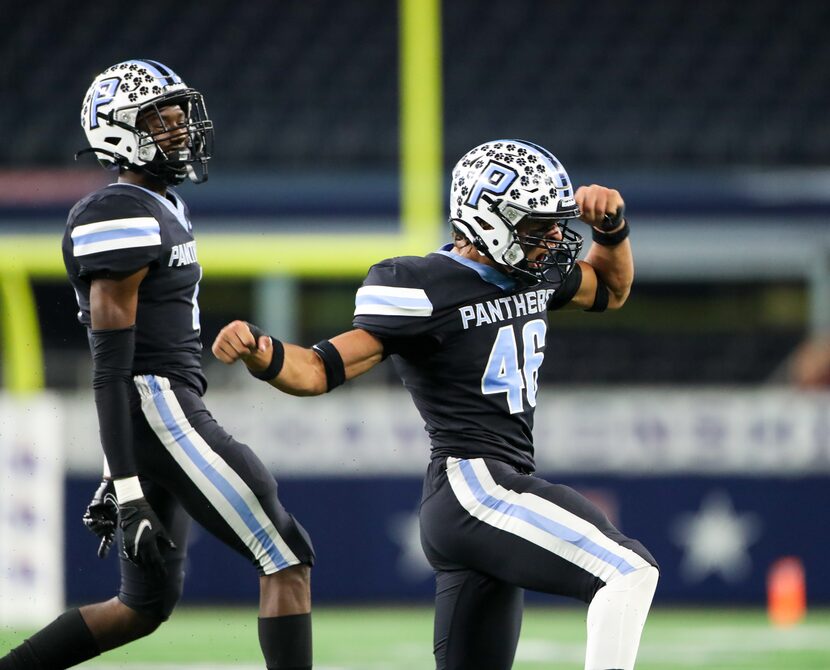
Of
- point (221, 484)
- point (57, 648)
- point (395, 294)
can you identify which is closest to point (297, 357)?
point (395, 294)

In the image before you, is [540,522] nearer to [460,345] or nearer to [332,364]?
[460,345]

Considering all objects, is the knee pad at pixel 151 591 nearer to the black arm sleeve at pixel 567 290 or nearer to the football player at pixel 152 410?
the football player at pixel 152 410

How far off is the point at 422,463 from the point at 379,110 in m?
3.48

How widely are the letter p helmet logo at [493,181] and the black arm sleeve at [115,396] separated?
88cm

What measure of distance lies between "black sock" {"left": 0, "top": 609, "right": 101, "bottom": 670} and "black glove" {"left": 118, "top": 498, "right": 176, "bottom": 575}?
0.43 metres

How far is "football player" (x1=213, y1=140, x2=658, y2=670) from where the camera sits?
312 cm

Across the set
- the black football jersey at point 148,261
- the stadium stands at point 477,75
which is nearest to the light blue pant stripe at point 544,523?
the black football jersey at point 148,261

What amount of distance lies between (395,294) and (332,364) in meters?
0.21

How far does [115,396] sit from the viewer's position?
346cm

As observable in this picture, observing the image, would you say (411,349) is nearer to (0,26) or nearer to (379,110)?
(379,110)

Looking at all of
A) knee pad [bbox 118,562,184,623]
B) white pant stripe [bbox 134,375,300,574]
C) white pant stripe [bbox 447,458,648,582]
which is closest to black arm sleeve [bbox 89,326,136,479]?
white pant stripe [bbox 134,375,300,574]

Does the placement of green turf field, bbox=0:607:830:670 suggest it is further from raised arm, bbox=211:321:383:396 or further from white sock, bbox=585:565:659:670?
white sock, bbox=585:565:659:670

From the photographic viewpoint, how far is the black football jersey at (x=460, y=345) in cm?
330

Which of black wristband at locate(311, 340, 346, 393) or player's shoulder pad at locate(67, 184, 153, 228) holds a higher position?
player's shoulder pad at locate(67, 184, 153, 228)
